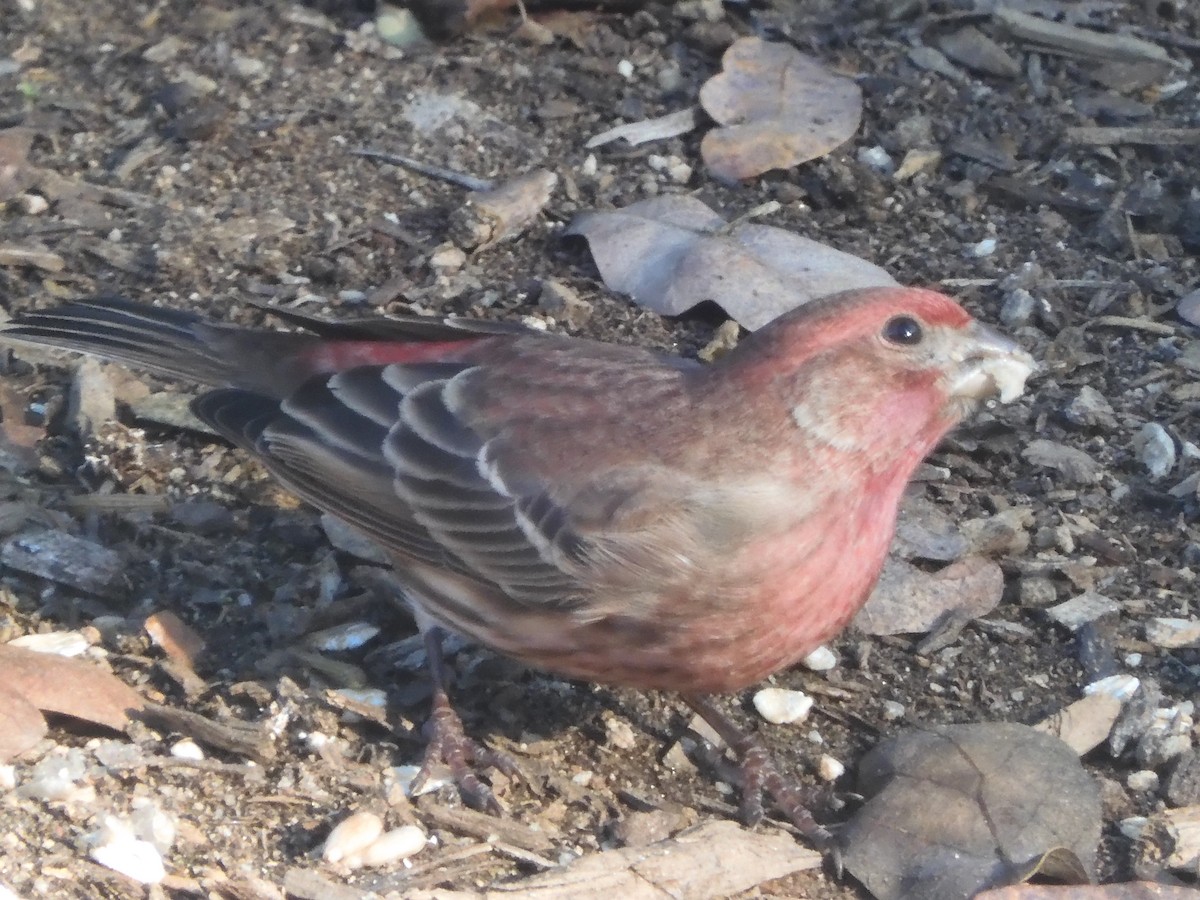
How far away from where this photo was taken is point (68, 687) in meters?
5.14

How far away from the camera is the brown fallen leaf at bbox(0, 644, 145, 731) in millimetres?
5078

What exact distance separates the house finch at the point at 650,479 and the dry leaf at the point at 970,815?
0.81 feet

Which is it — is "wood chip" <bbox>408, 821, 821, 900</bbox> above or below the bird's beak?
below

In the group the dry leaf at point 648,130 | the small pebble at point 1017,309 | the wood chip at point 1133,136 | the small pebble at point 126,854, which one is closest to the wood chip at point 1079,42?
the wood chip at point 1133,136

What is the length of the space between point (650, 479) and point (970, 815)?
1.30 meters

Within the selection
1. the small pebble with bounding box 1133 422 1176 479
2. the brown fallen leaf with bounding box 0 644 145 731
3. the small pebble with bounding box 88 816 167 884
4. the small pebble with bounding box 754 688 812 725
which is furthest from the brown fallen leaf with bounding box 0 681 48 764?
the small pebble with bounding box 1133 422 1176 479

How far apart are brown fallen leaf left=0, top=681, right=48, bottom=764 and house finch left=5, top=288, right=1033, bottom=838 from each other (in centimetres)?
104

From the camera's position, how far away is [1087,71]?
8.02 metres

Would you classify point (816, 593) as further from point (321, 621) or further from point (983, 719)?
point (321, 621)

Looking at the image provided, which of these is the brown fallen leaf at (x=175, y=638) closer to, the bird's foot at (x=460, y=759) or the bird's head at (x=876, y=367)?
the bird's foot at (x=460, y=759)

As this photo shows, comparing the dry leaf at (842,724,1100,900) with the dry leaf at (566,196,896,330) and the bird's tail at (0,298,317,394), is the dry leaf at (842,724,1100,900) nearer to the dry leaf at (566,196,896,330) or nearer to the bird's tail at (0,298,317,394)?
the dry leaf at (566,196,896,330)

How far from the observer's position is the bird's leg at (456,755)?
5107 mm

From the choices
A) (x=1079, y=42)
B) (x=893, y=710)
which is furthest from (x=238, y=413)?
(x=1079, y=42)

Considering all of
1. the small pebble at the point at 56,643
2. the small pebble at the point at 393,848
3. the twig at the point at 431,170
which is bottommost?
the small pebble at the point at 393,848
